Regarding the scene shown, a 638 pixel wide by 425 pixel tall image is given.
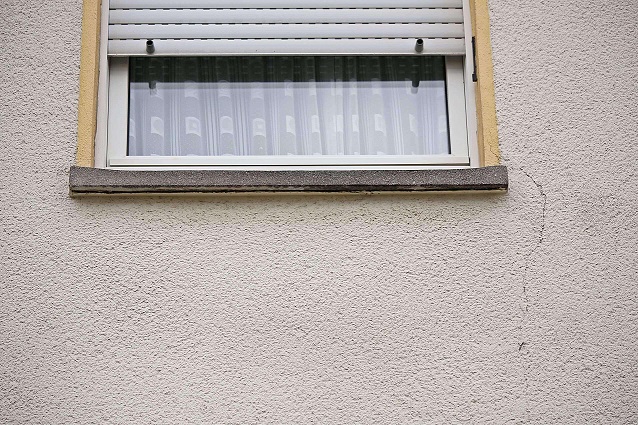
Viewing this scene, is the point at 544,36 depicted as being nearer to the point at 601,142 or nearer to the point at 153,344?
the point at 601,142

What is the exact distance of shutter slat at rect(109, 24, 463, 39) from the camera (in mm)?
4004

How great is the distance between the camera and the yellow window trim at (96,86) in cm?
374

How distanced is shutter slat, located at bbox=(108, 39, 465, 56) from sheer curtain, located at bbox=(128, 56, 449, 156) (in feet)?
0.22

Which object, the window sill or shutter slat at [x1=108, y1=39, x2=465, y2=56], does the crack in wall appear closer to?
the window sill

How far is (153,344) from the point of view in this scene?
3.50 meters

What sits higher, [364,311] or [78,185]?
[78,185]

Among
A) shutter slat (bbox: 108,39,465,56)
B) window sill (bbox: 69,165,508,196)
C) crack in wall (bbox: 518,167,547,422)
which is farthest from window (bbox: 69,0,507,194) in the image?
crack in wall (bbox: 518,167,547,422)

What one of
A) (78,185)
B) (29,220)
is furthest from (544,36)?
(29,220)

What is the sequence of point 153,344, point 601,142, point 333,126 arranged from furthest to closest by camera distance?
point 333,126 → point 601,142 → point 153,344

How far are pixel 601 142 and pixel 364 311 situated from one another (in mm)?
1327

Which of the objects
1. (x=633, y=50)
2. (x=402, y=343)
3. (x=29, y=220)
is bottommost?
(x=402, y=343)

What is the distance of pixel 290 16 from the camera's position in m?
4.04

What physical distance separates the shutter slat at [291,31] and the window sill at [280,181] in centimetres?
76

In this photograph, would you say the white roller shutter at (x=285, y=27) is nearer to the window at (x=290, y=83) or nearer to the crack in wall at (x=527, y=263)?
the window at (x=290, y=83)
